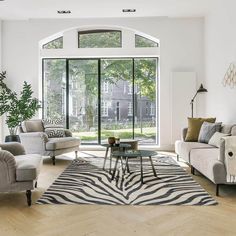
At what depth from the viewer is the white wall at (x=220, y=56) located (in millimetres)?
5770

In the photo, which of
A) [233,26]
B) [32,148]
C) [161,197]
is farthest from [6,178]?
[233,26]

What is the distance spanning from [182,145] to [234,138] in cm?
192

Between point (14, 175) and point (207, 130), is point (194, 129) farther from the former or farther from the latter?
point (14, 175)

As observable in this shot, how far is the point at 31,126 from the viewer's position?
6.49m

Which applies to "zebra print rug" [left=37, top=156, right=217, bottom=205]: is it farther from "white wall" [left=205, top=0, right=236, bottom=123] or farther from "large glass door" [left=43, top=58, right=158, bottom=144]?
"large glass door" [left=43, top=58, right=158, bottom=144]

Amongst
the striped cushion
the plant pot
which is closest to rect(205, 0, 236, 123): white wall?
the striped cushion

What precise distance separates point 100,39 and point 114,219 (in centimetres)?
583

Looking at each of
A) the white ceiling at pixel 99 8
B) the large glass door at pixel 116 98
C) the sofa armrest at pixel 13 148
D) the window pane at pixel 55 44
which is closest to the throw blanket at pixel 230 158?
the sofa armrest at pixel 13 148

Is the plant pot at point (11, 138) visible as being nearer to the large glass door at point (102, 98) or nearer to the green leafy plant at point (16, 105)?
the green leafy plant at point (16, 105)

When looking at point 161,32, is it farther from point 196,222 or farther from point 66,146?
point 196,222

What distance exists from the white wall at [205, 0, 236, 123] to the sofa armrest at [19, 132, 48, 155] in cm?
365

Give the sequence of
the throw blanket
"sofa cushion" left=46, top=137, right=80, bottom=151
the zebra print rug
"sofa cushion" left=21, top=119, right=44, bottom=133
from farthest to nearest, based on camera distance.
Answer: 1. "sofa cushion" left=21, top=119, right=44, bottom=133
2. "sofa cushion" left=46, top=137, right=80, bottom=151
3. the throw blanket
4. the zebra print rug

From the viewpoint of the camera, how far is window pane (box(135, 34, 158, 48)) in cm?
796

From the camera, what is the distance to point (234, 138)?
3908 mm
